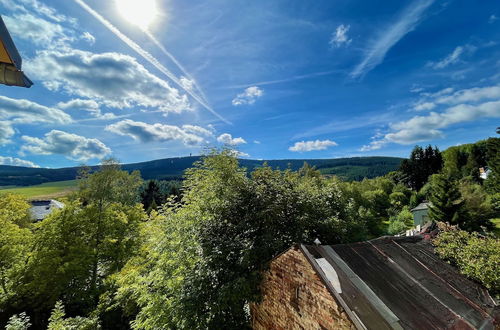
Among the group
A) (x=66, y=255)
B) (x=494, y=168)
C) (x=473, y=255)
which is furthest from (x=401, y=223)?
(x=66, y=255)

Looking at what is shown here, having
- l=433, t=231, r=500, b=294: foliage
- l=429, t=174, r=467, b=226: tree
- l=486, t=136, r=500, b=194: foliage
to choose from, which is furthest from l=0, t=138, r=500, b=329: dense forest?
l=486, t=136, r=500, b=194: foliage

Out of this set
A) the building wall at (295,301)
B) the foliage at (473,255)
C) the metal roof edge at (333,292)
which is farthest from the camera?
the foliage at (473,255)

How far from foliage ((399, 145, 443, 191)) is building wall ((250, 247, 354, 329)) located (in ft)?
287

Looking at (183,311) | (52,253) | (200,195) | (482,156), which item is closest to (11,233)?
(52,253)

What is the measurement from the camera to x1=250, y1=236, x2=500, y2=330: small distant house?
449cm

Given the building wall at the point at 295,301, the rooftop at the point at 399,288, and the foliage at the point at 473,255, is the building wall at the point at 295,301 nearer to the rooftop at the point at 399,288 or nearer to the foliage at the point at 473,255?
the rooftop at the point at 399,288

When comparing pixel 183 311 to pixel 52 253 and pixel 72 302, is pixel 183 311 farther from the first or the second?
pixel 72 302

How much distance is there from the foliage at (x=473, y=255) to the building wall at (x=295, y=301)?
4.26 m

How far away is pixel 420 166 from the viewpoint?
76.2 metres

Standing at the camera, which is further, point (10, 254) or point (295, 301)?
point (10, 254)

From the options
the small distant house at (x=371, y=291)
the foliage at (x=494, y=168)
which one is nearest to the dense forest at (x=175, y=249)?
the small distant house at (x=371, y=291)

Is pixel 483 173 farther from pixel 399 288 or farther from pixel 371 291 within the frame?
pixel 371 291

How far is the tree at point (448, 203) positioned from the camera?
27672 millimetres

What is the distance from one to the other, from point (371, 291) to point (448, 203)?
3177 cm
